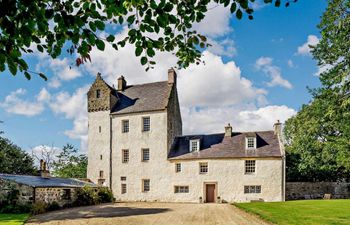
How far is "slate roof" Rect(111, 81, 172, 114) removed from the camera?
33987mm

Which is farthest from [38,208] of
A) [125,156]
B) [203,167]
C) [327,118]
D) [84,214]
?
[327,118]

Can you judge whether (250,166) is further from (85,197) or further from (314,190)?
(85,197)

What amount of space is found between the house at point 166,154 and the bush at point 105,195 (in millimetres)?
1945

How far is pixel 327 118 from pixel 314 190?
8223 mm

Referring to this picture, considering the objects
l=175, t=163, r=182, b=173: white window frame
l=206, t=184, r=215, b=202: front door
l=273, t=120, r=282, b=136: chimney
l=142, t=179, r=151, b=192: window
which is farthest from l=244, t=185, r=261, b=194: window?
→ l=142, t=179, r=151, b=192: window

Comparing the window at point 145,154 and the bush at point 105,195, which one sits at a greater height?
the window at point 145,154

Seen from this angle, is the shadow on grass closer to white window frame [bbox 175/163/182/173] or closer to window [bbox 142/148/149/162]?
white window frame [bbox 175/163/182/173]

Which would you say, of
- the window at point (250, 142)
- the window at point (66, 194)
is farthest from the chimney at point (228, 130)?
the window at point (66, 194)

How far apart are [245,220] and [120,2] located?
13678mm

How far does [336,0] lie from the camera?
21.7 m

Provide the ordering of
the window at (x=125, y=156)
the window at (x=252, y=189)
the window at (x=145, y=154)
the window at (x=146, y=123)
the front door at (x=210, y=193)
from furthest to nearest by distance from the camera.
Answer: the window at (x=125, y=156)
the window at (x=146, y=123)
the window at (x=145, y=154)
the front door at (x=210, y=193)
the window at (x=252, y=189)

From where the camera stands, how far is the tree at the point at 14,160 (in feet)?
117

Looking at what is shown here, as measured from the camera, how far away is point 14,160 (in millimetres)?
37188

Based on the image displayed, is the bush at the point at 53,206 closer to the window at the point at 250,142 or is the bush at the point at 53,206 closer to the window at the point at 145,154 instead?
the window at the point at 145,154
